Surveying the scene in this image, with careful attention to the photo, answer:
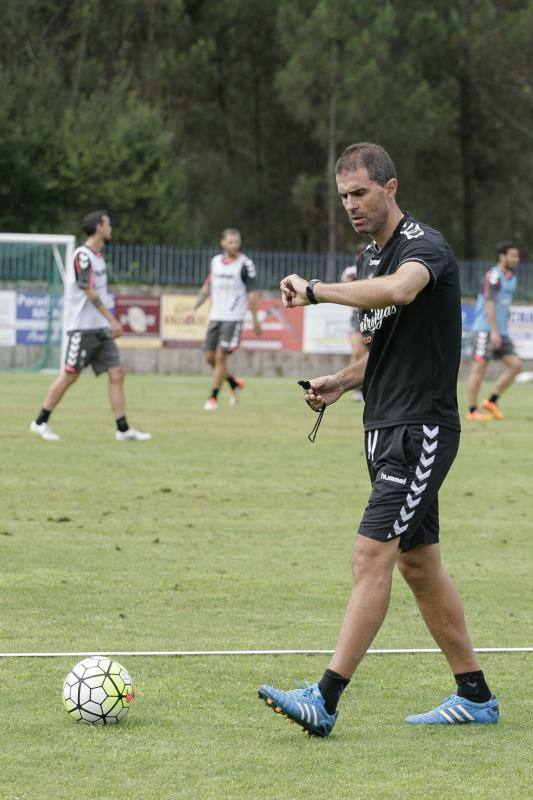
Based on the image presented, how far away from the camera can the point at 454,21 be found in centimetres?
4406

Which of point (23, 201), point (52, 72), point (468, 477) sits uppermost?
point (52, 72)

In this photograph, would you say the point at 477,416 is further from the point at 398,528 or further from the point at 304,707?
the point at 304,707

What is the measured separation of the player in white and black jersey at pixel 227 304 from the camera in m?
18.1

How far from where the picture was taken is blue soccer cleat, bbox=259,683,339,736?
465 cm

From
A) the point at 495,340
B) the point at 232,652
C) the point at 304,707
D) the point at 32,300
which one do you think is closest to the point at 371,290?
the point at 304,707

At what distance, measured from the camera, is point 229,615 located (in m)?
6.70

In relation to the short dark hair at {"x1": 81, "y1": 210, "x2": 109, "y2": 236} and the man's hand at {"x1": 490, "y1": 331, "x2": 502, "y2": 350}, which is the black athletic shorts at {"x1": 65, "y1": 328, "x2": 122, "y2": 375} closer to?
the short dark hair at {"x1": 81, "y1": 210, "x2": 109, "y2": 236}

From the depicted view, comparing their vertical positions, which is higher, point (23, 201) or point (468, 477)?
point (23, 201)

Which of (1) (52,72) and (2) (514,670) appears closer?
(2) (514,670)

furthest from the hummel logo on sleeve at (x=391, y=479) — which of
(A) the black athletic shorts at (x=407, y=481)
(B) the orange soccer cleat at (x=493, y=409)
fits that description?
(B) the orange soccer cleat at (x=493, y=409)

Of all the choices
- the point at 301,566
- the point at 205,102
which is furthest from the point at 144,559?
the point at 205,102

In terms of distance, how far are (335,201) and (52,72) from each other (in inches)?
364

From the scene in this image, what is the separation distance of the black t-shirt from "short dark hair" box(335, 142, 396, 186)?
0.69 feet

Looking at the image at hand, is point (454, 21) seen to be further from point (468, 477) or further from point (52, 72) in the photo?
point (468, 477)
